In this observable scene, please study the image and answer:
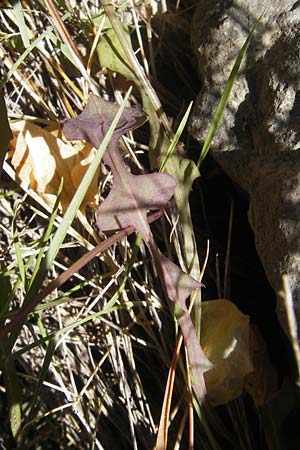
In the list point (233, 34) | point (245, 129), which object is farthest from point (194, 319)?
point (233, 34)

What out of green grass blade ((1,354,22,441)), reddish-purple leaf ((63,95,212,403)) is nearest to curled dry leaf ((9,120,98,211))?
reddish-purple leaf ((63,95,212,403))

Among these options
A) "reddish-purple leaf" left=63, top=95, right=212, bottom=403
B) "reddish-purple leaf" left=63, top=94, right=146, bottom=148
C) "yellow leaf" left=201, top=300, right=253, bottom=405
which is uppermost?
"reddish-purple leaf" left=63, top=94, right=146, bottom=148

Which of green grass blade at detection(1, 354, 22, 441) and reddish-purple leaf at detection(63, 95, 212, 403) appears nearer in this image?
reddish-purple leaf at detection(63, 95, 212, 403)

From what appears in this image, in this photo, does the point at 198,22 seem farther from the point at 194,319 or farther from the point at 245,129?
the point at 194,319

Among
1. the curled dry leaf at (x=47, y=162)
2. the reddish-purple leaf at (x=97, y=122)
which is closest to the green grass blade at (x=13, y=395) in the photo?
the curled dry leaf at (x=47, y=162)

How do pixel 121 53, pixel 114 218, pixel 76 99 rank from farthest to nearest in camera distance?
pixel 76 99 → pixel 121 53 → pixel 114 218

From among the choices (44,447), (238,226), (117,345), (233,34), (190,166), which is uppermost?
(233,34)

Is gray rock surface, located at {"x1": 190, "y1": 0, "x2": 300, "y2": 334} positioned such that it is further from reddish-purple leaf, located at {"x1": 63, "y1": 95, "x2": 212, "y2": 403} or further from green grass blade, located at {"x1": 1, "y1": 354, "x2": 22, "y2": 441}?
green grass blade, located at {"x1": 1, "y1": 354, "x2": 22, "y2": 441}

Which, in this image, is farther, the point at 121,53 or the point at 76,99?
the point at 76,99
